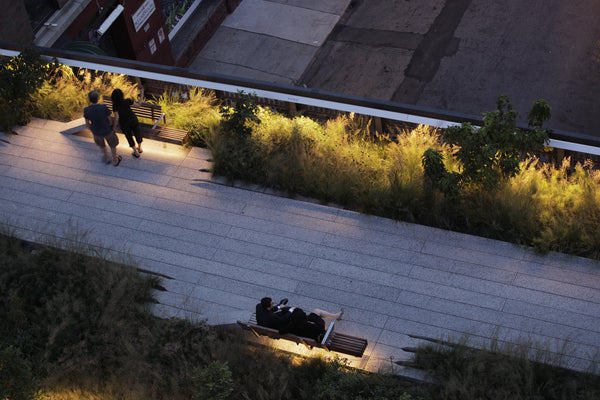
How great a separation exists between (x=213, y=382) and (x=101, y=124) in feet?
16.7

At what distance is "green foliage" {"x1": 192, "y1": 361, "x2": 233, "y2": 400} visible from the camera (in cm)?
787

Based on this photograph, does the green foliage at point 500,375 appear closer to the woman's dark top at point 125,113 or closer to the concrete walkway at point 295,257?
the concrete walkway at point 295,257

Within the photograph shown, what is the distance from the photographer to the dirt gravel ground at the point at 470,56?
18828 millimetres

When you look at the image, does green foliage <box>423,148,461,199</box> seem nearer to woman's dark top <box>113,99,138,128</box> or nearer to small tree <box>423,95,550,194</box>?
small tree <box>423,95,550,194</box>

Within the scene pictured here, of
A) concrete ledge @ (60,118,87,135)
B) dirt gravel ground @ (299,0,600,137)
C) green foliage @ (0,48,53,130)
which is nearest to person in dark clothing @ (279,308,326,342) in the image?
concrete ledge @ (60,118,87,135)

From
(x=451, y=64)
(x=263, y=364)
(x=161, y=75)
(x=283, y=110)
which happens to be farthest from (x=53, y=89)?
(x=451, y=64)

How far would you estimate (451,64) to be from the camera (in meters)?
20.0

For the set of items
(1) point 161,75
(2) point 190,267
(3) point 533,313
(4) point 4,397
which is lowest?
(4) point 4,397

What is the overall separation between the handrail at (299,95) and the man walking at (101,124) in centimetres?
173

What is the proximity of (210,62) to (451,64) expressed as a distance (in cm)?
738

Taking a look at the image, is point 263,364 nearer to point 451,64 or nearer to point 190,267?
point 190,267

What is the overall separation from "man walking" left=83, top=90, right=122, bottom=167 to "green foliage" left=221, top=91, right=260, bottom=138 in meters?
1.85

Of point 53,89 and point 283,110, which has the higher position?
point 283,110

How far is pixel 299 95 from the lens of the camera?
458 inches
